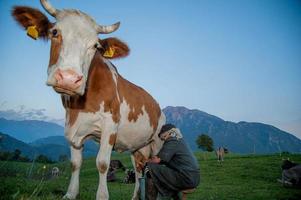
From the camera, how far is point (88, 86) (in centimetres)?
679

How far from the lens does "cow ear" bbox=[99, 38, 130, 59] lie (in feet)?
24.9

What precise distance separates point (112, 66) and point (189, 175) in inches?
133

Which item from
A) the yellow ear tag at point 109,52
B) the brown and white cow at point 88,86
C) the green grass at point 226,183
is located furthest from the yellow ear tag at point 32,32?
the green grass at point 226,183

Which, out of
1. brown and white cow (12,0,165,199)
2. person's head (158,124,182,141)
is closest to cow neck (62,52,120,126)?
brown and white cow (12,0,165,199)

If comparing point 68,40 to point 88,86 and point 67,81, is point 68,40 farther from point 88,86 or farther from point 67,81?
point 88,86

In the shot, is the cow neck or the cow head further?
the cow neck

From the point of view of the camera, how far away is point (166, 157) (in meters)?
6.83

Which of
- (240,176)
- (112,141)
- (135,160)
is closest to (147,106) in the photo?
(135,160)

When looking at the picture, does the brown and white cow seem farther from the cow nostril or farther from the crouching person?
the crouching person

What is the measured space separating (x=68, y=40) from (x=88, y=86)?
1254mm

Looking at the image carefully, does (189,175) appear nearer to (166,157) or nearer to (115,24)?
(166,157)

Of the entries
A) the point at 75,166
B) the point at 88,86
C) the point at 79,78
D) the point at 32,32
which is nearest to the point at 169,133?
the point at 88,86

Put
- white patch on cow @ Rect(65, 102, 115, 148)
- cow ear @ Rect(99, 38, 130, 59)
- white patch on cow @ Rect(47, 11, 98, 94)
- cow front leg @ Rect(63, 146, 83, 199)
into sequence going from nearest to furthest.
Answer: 1. white patch on cow @ Rect(47, 11, 98, 94)
2. white patch on cow @ Rect(65, 102, 115, 148)
3. cow front leg @ Rect(63, 146, 83, 199)
4. cow ear @ Rect(99, 38, 130, 59)

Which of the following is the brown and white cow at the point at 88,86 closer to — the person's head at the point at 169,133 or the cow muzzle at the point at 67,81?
the cow muzzle at the point at 67,81
